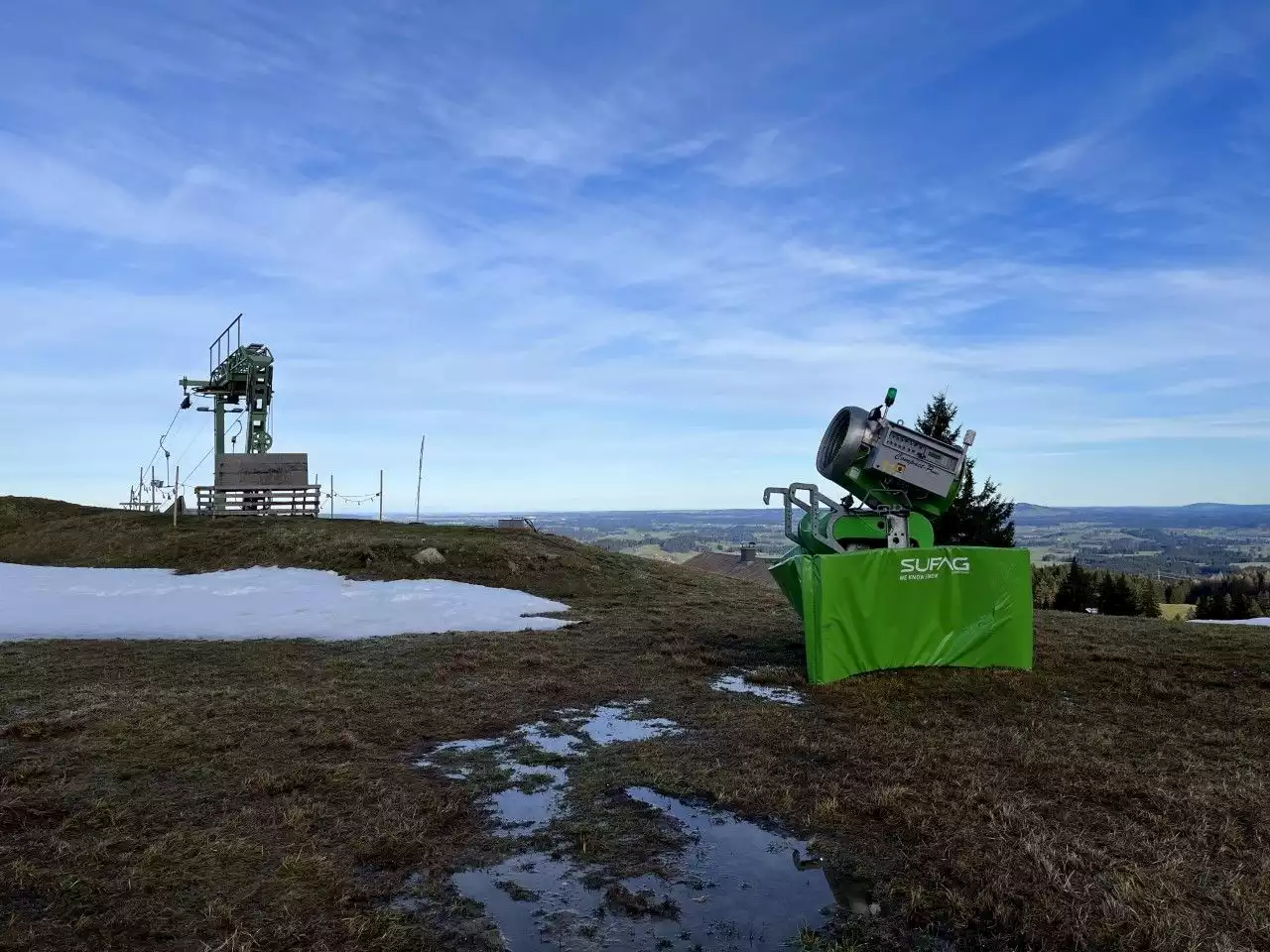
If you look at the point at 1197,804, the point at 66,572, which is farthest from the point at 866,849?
the point at 66,572

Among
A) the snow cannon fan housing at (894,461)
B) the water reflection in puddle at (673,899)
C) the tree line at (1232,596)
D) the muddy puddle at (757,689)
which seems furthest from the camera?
the tree line at (1232,596)

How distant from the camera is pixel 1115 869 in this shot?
3957 mm

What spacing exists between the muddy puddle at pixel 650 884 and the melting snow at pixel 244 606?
29.4 feet

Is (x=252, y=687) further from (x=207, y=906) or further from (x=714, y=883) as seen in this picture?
(x=714, y=883)

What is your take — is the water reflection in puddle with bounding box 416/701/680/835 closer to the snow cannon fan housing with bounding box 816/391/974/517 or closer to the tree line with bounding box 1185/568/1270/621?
the snow cannon fan housing with bounding box 816/391/974/517

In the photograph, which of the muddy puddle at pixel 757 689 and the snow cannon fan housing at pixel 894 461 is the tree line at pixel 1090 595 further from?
the muddy puddle at pixel 757 689

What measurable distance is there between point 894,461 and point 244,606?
12.6 metres

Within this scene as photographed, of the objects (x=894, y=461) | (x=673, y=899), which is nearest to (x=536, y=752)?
(x=673, y=899)

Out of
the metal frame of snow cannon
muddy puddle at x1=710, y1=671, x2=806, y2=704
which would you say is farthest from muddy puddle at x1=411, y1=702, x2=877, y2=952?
the metal frame of snow cannon

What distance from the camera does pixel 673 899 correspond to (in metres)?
3.91

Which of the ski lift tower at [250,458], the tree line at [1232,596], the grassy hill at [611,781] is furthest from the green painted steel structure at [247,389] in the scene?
the tree line at [1232,596]

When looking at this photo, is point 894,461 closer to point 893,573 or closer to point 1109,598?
point 893,573

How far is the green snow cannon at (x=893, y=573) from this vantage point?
8.70 metres

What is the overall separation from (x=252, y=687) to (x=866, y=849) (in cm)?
695
